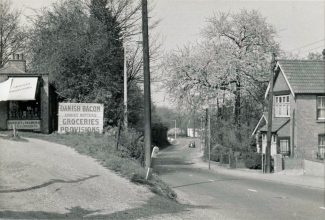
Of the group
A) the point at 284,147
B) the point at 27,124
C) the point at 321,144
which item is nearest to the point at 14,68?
the point at 27,124

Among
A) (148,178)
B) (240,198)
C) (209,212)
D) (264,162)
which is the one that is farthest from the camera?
(264,162)

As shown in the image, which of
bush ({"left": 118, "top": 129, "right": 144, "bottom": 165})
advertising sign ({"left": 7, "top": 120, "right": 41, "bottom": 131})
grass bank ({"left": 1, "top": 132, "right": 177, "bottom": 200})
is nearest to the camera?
grass bank ({"left": 1, "top": 132, "right": 177, "bottom": 200})

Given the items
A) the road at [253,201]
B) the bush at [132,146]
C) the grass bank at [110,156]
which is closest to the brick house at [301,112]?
the road at [253,201]

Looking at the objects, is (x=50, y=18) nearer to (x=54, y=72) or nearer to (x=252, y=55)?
(x=54, y=72)

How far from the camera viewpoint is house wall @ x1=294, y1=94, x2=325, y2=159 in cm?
3716

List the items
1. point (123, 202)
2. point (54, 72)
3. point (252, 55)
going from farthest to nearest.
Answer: point (252, 55) < point (54, 72) < point (123, 202)

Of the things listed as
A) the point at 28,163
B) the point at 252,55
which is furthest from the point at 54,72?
the point at 252,55

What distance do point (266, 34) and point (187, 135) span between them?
4720 inches

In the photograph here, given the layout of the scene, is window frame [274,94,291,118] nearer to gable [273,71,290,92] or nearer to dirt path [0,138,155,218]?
gable [273,71,290,92]

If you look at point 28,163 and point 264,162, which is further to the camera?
point 264,162

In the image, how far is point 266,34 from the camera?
54.2 m

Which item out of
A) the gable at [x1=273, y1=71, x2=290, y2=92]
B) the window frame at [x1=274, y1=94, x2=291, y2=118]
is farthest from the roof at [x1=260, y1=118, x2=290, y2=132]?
the gable at [x1=273, y1=71, x2=290, y2=92]

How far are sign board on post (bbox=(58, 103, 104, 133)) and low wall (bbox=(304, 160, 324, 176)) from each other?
1381 centimetres

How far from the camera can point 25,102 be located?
93.4 feet
